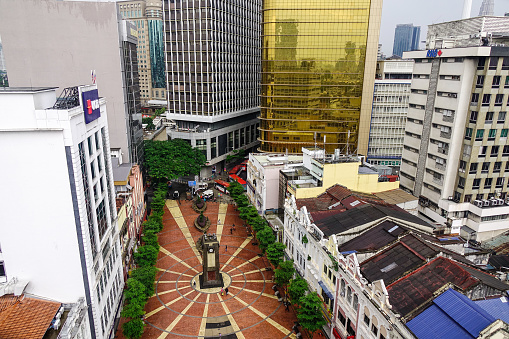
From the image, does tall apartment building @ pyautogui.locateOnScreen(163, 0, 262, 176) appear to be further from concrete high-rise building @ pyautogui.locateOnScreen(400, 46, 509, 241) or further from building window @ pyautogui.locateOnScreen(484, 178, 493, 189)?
building window @ pyautogui.locateOnScreen(484, 178, 493, 189)

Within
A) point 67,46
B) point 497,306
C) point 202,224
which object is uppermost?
point 67,46

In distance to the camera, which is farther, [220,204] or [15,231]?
[220,204]

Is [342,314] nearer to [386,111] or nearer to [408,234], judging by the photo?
[408,234]

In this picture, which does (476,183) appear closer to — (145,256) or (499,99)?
(499,99)

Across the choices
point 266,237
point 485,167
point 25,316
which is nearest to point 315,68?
point 485,167

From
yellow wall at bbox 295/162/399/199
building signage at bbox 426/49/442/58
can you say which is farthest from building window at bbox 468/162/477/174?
building signage at bbox 426/49/442/58

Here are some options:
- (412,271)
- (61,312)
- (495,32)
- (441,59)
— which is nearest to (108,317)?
(61,312)
